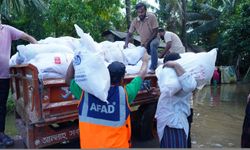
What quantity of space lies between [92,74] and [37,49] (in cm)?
199

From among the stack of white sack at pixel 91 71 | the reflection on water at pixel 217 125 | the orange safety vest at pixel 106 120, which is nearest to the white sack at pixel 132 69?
the reflection on water at pixel 217 125

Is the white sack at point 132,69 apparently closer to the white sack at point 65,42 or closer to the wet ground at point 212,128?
the white sack at point 65,42

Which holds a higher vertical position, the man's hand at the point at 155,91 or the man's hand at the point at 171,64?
the man's hand at the point at 171,64

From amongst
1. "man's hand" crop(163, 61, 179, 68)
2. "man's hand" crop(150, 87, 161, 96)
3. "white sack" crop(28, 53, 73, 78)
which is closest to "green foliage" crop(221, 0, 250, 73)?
"man's hand" crop(150, 87, 161, 96)

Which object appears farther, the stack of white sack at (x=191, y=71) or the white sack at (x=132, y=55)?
the white sack at (x=132, y=55)

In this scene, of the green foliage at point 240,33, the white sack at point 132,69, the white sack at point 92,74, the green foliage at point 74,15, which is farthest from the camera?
the green foliage at point 240,33

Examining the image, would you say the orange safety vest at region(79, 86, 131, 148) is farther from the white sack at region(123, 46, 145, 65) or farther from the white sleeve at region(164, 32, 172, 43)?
the white sleeve at region(164, 32, 172, 43)

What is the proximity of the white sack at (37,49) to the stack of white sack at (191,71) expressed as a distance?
151 cm

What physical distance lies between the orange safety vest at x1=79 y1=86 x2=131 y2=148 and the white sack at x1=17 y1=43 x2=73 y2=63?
6.41ft

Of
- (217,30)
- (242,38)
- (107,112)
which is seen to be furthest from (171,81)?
(217,30)

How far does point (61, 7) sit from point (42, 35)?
3.04 m

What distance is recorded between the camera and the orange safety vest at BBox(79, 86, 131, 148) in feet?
9.20

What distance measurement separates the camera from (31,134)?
4242mm

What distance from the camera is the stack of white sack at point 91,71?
275cm
